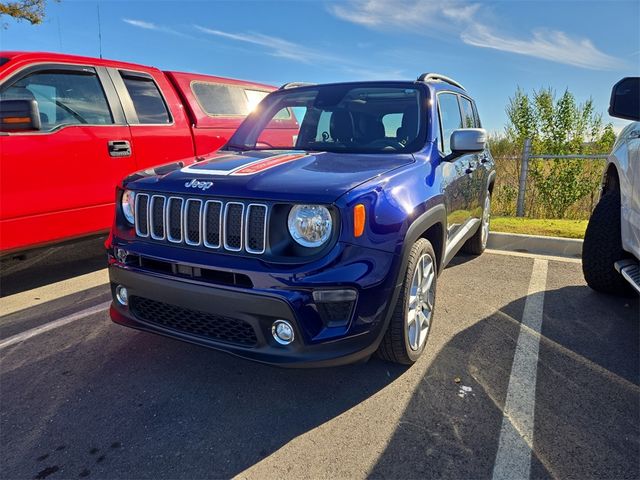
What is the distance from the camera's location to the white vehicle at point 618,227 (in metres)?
2.92

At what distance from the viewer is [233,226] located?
7.16 ft

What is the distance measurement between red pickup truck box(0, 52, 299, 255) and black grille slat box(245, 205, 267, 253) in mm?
1150

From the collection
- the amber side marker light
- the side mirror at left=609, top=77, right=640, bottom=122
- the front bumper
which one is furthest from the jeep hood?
the side mirror at left=609, top=77, right=640, bottom=122

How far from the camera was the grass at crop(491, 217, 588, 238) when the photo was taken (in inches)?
242

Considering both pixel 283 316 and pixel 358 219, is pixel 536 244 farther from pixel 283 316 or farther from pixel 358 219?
pixel 283 316

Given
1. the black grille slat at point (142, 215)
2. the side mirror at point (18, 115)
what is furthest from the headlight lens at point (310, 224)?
the side mirror at point (18, 115)

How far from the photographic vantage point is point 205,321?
7.46 feet

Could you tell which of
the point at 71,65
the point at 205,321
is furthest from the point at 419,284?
the point at 71,65

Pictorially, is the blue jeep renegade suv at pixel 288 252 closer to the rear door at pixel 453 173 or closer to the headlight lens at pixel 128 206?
the headlight lens at pixel 128 206

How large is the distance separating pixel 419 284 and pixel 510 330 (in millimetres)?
1045

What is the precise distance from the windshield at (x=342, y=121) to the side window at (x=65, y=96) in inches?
60.5

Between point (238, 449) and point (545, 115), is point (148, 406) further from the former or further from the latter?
point (545, 115)

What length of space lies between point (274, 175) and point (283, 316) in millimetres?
747

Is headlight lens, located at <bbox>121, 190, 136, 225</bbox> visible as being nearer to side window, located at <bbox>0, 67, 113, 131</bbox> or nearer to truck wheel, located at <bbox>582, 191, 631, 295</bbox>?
side window, located at <bbox>0, 67, 113, 131</bbox>
